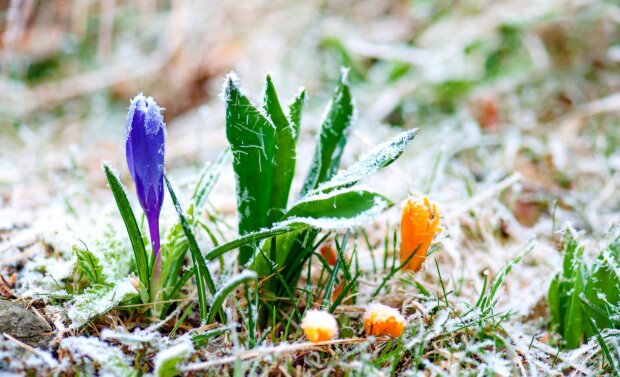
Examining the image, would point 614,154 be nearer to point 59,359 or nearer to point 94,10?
point 59,359

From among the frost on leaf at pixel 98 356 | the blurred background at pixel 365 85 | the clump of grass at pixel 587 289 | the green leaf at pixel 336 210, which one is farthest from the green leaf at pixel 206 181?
the clump of grass at pixel 587 289

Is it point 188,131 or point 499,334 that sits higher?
point 188,131

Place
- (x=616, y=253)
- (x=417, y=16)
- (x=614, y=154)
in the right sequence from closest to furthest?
1. (x=616, y=253)
2. (x=614, y=154)
3. (x=417, y=16)

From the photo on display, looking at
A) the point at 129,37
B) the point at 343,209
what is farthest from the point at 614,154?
the point at 129,37

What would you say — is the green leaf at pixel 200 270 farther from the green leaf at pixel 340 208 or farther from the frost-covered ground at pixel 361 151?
the green leaf at pixel 340 208

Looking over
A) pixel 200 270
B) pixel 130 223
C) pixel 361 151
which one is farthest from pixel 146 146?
pixel 361 151

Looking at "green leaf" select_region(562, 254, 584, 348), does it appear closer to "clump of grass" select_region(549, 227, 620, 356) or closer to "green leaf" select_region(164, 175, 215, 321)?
"clump of grass" select_region(549, 227, 620, 356)
